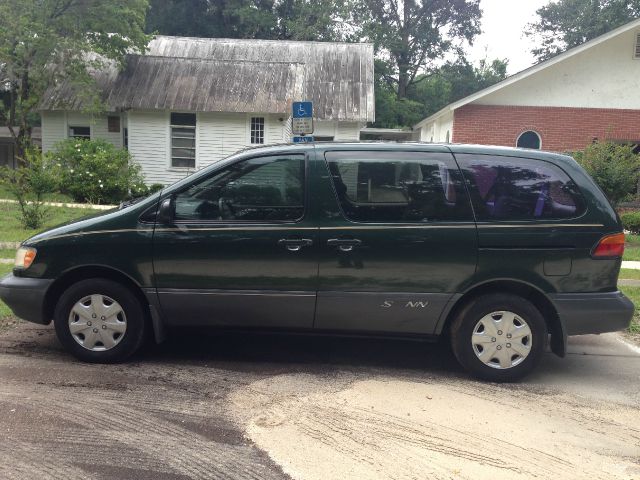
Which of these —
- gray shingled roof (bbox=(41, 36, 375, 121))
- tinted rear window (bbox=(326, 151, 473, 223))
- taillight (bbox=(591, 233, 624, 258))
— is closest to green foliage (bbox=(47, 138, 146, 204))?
gray shingled roof (bbox=(41, 36, 375, 121))

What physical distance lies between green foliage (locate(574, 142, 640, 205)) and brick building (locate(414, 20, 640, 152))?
4.13m

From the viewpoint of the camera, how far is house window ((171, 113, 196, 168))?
20375mm

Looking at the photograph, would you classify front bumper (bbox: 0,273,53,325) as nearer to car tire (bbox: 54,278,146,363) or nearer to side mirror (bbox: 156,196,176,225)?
car tire (bbox: 54,278,146,363)

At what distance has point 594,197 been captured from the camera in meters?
4.80

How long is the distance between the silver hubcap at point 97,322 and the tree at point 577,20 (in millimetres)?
38145

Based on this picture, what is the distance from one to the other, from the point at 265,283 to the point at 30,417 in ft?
6.26

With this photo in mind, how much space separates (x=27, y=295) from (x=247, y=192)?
2.02 metres

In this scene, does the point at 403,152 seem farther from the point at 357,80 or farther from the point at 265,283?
the point at 357,80

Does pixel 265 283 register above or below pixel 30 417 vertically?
above

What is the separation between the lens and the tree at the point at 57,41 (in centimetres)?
1792

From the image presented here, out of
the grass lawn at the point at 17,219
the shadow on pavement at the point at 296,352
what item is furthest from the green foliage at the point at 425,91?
the shadow on pavement at the point at 296,352

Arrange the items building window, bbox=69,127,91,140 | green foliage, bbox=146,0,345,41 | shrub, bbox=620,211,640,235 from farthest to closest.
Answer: green foliage, bbox=146,0,345,41, building window, bbox=69,127,91,140, shrub, bbox=620,211,640,235

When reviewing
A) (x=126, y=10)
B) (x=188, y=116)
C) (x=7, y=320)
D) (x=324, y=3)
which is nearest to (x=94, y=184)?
(x=188, y=116)

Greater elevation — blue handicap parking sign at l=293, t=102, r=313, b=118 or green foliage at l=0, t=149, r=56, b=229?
blue handicap parking sign at l=293, t=102, r=313, b=118
